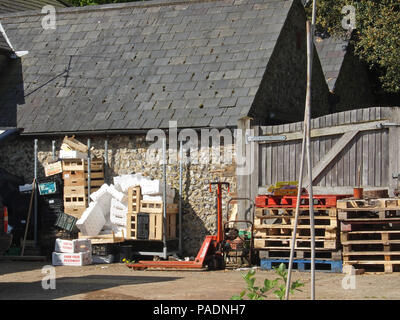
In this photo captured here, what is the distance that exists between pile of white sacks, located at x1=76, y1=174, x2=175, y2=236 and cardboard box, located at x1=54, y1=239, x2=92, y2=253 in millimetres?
276

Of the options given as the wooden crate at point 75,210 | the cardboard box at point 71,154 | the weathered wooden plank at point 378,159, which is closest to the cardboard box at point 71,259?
the wooden crate at point 75,210

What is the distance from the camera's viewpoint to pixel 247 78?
675 inches

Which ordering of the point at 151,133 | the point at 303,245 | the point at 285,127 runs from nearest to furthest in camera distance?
the point at 303,245
the point at 285,127
the point at 151,133

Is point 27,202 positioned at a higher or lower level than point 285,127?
lower

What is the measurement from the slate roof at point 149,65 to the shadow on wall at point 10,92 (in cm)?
9

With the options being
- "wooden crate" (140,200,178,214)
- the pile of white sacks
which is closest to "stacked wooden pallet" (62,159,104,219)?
the pile of white sacks

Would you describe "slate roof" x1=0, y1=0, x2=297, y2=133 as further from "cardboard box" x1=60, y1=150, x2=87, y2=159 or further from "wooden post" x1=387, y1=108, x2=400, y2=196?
"wooden post" x1=387, y1=108, x2=400, y2=196

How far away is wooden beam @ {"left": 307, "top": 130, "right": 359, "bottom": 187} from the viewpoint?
1450cm

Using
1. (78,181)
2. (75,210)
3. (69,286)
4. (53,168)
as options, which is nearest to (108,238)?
(75,210)

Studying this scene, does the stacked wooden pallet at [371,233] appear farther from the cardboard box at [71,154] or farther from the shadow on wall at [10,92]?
the shadow on wall at [10,92]

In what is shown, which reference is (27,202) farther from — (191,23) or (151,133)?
(191,23)
